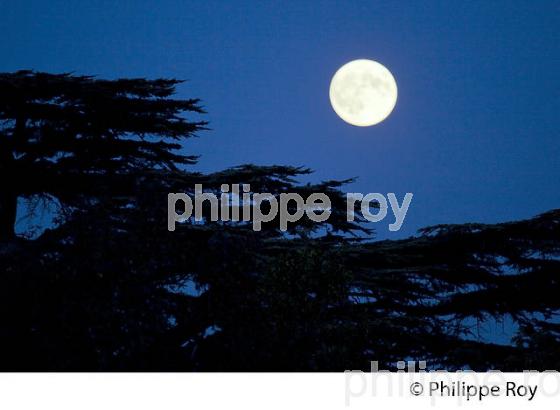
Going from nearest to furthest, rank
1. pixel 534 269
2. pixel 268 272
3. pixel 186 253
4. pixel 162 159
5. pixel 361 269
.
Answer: pixel 268 272 < pixel 186 253 < pixel 361 269 < pixel 534 269 < pixel 162 159

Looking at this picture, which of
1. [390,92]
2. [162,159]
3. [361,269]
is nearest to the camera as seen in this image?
[361,269]

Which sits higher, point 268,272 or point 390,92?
point 390,92

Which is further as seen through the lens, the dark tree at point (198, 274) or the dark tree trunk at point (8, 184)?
the dark tree trunk at point (8, 184)

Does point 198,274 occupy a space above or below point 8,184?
below

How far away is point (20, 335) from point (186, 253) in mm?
2901

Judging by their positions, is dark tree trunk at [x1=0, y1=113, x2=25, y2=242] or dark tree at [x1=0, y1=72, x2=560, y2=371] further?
dark tree trunk at [x1=0, y1=113, x2=25, y2=242]

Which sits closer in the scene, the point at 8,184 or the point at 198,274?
the point at 198,274

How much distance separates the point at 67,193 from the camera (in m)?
16.8

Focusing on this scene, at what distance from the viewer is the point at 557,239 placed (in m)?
15.6
